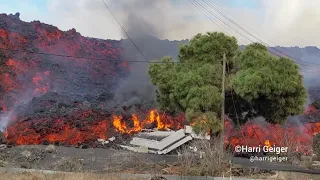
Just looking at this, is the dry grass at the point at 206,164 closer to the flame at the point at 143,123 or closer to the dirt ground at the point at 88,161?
the dirt ground at the point at 88,161

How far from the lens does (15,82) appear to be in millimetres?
53062

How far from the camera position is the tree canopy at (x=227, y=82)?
27688 millimetres

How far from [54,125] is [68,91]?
1265 cm

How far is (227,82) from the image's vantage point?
29.2 metres

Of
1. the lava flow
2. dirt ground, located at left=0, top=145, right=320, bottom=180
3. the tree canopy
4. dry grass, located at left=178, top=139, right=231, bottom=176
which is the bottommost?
dirt ground, located at left=0, top=145, right=320, bottom=180

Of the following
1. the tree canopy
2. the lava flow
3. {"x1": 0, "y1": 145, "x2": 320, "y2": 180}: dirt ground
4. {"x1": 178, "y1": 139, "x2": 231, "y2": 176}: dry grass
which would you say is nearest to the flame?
the lava flow

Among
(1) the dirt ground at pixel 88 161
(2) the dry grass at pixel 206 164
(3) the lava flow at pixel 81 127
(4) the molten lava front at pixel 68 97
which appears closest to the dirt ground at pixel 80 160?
(1) the dirt ground at pixel 88 161

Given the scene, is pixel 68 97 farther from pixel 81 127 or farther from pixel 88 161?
pixel 88 161

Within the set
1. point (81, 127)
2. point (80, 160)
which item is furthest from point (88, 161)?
point (81, 127)

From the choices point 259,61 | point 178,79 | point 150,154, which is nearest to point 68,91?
point 150,154

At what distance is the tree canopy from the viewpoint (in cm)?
2769

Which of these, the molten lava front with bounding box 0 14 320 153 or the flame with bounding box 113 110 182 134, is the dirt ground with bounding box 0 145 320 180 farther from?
the flame with bounding box 113 110 182 134

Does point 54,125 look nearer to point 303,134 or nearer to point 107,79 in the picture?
point 107,79

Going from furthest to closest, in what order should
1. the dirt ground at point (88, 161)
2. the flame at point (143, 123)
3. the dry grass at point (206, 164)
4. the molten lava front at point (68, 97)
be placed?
the flame at point (143, 123) < the molten lava front at point (68, 97) < the dirt ground at point (88, 161) < the dry grass at point (206, 164)
